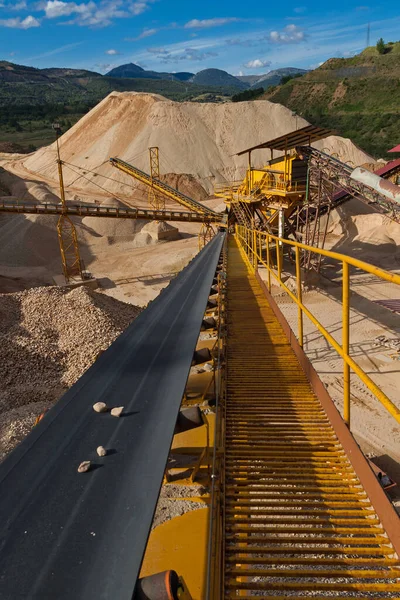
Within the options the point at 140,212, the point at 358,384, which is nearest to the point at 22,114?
the point at 140,212

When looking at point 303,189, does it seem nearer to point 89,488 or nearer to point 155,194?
point 155,194

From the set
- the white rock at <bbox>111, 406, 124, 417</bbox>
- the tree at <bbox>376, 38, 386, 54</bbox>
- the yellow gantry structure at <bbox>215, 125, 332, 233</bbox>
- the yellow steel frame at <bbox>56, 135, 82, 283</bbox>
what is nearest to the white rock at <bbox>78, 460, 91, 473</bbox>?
the white rock at <bbox>111, 406, 124, 417</bbox>

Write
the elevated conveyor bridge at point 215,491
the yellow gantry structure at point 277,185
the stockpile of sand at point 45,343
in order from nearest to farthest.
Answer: the elevated conveyor bridge at point 215,491, the stockpile of sand at point 45,343, the yellow gantry structure at point 277,185

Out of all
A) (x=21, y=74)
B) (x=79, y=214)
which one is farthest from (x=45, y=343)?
(x=21, y=74)

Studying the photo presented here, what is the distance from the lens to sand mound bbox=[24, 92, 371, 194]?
38.0 meters

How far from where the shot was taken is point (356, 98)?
206 ft

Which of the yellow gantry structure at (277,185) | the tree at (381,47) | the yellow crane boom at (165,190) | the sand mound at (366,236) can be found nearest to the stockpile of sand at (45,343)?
the yellow gantry structure at (277,185)

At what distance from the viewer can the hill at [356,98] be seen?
51.6m

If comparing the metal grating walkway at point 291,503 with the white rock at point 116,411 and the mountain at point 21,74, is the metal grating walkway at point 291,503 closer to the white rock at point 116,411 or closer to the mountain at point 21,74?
the white rock at point 116,411

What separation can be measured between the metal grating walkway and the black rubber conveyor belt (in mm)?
661

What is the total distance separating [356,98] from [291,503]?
7287 cm

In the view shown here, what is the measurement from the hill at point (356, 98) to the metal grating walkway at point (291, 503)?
49111 mm

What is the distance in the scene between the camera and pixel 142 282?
19.8m

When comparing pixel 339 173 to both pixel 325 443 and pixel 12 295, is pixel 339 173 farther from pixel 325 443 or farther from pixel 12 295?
pixel 325 443
